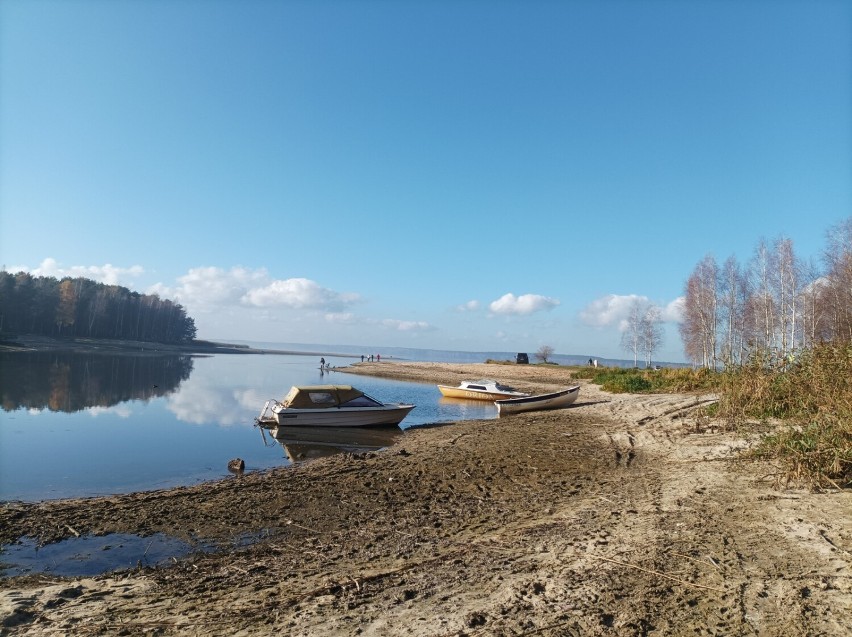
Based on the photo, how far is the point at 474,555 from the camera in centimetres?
587

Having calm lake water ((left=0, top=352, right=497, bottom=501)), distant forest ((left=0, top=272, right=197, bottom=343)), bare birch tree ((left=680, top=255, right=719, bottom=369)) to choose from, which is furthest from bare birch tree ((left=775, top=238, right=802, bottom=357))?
distant forest ((left=0, top=272, right=197, bottom=343))

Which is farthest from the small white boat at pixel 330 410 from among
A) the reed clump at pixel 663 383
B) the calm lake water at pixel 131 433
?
the reed clump at pixel 663 383

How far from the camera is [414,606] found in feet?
14.9

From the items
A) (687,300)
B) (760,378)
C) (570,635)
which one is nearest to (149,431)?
A: (570,635)

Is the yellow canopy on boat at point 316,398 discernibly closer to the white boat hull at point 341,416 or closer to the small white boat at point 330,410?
the small white boat at point 330,410

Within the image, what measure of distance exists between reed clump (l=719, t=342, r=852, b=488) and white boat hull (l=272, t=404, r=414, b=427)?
11887 millimetres

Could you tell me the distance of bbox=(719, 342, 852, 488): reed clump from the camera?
24.2ft

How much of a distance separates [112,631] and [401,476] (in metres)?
7.19

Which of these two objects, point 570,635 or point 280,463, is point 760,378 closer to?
point 570,635

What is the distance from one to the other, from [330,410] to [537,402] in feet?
32.8

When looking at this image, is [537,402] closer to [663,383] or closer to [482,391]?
[482,391]

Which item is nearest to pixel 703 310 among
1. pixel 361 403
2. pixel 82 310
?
pixel 361 403

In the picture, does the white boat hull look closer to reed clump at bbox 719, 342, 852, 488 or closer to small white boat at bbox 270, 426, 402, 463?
small white boat at bbox 270, 426, 402, 463

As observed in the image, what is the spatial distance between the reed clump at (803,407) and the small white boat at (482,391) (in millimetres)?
15117
